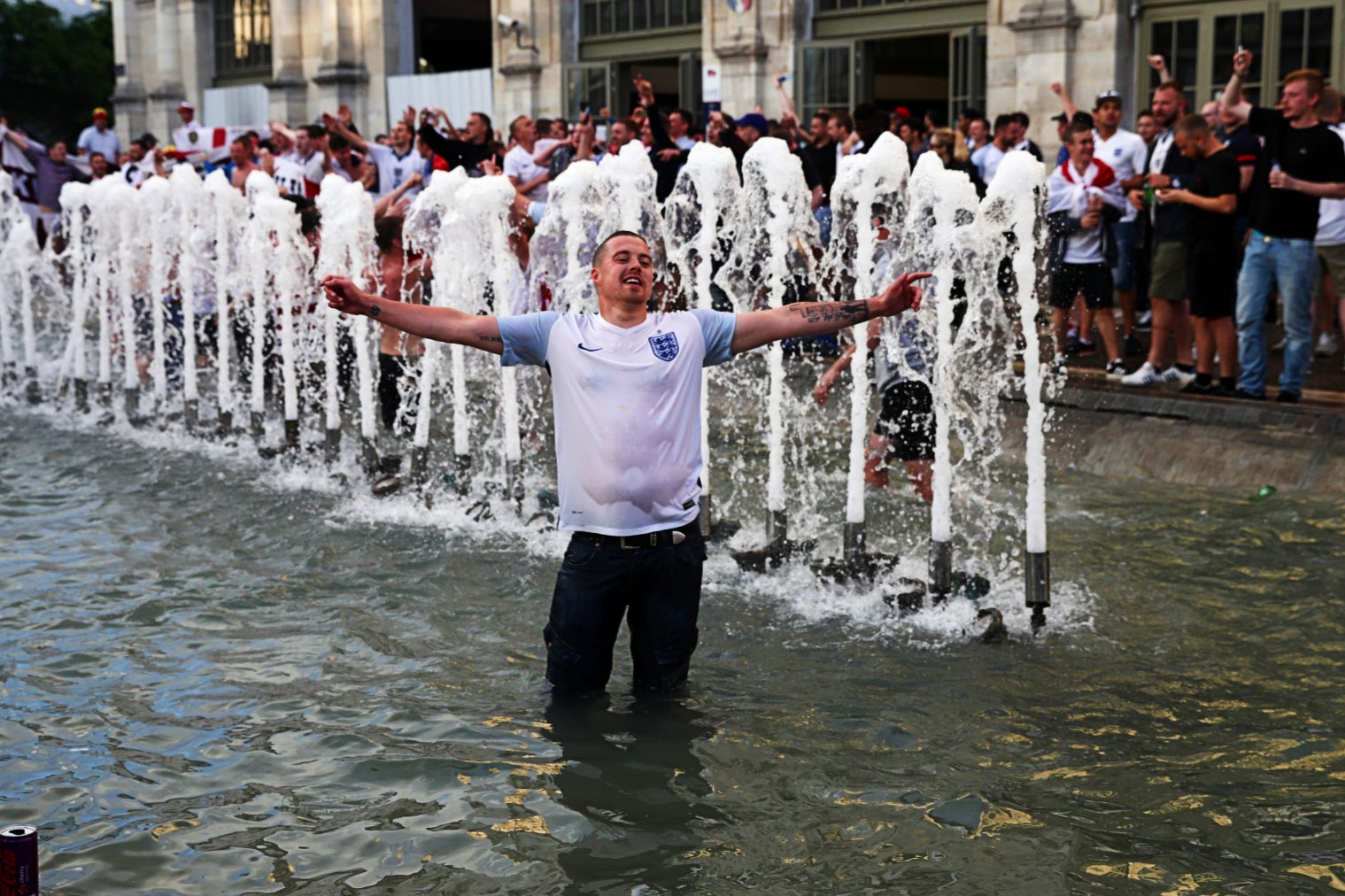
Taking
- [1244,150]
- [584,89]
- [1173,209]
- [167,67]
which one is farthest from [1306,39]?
[167,67]

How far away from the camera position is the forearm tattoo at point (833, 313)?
528 cm

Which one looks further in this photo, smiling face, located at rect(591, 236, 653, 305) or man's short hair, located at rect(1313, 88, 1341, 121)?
man's short hair, located at rect(1313, 88, 1341, 121)

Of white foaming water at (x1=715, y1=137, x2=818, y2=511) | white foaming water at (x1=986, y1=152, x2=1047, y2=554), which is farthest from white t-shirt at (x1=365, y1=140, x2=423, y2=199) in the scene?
white foaming water at (x1=986, y1=152, x2=1047, y2=554)

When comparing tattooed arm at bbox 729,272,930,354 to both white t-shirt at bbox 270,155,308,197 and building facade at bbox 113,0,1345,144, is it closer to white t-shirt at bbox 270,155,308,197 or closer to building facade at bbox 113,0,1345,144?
building facade at bbox 113,0,1345,144

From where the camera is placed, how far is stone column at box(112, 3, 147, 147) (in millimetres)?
32750

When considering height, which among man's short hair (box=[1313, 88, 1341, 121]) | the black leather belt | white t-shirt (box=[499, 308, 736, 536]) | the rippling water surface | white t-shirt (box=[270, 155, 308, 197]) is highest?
man's short hair (box=[1313, 88, 1341, 121])

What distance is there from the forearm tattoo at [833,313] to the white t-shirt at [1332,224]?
233 inches

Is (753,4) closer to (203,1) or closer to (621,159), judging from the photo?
(621,159)

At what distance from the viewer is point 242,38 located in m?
29.7

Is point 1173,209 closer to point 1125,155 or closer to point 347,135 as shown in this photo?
point 1125,155

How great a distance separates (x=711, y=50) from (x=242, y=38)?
13303mm

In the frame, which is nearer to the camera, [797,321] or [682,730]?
[797,321]

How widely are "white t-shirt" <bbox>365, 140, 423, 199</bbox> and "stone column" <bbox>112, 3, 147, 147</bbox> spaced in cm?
1798

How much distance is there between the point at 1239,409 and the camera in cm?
976
